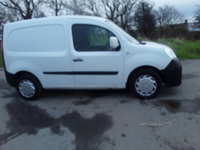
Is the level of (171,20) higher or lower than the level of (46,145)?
higher

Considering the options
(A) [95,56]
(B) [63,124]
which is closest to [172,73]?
(A) [95,56]

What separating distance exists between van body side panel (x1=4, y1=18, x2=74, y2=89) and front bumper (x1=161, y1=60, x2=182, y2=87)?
6.90 feet

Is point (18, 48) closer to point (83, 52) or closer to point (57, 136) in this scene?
point (83, 52)

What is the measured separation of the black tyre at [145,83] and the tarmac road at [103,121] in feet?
0.58

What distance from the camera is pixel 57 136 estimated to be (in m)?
2.81

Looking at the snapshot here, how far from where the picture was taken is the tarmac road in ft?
8.42

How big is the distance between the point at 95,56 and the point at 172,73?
67.0 inches

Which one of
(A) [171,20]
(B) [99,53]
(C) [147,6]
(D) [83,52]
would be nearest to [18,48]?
(D) [83,52]

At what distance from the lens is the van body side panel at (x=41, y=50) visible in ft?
12.8

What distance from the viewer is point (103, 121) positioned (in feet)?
10.4

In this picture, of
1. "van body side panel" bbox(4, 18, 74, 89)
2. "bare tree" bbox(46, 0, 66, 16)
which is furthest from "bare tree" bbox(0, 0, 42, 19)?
"van body side panel" bbox(4, 18, 74, 89)

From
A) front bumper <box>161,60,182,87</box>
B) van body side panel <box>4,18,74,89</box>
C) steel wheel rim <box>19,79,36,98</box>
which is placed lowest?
steel wheel rim <box>19,79,36,98</box>

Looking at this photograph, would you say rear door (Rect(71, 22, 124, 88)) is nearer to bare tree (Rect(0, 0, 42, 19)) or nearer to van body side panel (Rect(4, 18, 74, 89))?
van body side panel (Rect(4, 18, 74, 89))

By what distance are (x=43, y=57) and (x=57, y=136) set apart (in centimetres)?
194
